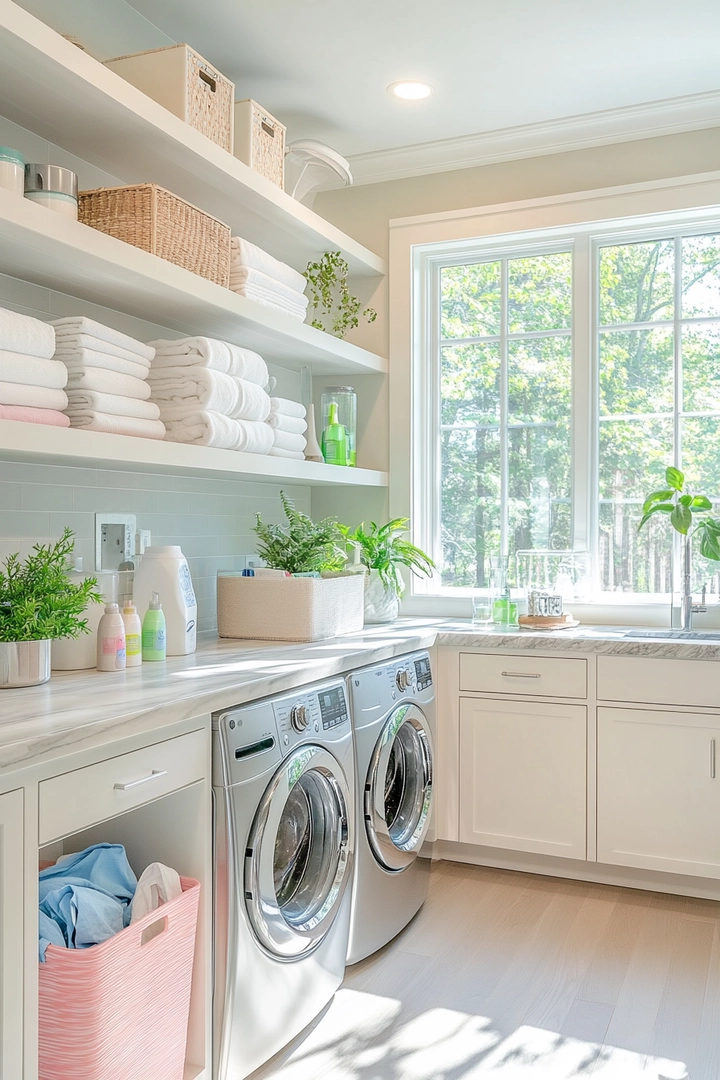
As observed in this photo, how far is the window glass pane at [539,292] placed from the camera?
3529mm

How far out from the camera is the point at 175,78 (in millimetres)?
2332

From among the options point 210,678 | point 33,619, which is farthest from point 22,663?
point 210,678

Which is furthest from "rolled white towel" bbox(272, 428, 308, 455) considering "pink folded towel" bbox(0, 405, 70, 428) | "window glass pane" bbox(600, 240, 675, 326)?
"window glass pane" bbox(600, 240, 675, 326)

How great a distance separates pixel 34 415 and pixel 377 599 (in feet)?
5.50

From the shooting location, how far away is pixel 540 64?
290 cm

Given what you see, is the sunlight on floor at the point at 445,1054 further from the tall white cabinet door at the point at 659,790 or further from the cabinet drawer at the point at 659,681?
the cabinet drawer at the point at 659,681

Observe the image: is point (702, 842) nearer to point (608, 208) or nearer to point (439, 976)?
point (439, 976)

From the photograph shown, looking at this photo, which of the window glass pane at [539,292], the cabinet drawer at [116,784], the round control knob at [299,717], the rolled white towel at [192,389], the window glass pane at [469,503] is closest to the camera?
the cabinet drawer at [116,784]

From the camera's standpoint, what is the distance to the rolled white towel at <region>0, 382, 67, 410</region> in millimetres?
1835

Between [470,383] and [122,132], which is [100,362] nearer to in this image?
[122,132]

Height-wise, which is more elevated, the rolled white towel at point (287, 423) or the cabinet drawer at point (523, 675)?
the rolled white towel at point (287, 423)

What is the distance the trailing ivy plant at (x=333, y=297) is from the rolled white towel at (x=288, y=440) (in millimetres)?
454

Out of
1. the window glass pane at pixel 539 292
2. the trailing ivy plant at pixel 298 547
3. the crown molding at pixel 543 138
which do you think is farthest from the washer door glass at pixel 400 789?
the crown molding at pixel 543 138

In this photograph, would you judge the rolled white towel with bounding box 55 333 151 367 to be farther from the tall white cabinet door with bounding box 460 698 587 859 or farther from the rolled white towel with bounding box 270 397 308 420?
the tall white cabinet door with bounding box 460 698 587 859
